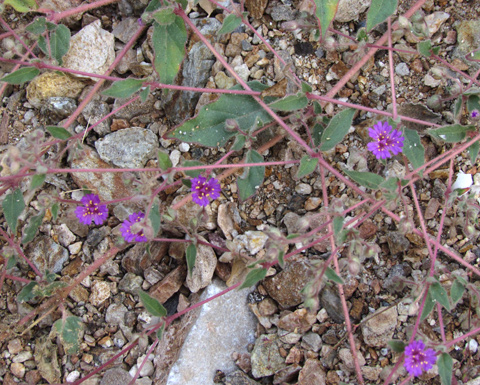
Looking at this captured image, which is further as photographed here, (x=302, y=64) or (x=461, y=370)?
(x=302, y=64)

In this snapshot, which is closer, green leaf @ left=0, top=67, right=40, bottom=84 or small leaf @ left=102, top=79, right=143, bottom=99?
small leaf @ left=102, top=79, right=143, bottom=99

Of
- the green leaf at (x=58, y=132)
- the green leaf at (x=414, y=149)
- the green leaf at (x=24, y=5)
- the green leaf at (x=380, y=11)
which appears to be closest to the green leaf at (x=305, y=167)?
the green leaf at (x=414, y=149)

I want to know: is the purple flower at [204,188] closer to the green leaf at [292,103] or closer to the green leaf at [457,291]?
the green leaf at [292,103]

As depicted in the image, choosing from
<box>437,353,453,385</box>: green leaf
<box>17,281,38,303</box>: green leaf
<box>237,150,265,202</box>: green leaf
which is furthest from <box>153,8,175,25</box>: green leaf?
<box>437,353,453,385</box>: green leaf

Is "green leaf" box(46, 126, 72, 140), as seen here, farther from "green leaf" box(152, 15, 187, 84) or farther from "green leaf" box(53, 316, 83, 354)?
"green leaf" box(53, 316, 83, 354)

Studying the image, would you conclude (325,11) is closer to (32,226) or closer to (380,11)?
(380,11)

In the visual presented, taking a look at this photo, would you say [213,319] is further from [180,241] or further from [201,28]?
[201,28]

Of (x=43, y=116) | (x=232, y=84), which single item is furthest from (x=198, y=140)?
(x=43, y=116)

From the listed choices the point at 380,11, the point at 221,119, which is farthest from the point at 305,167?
the point at 380,11
